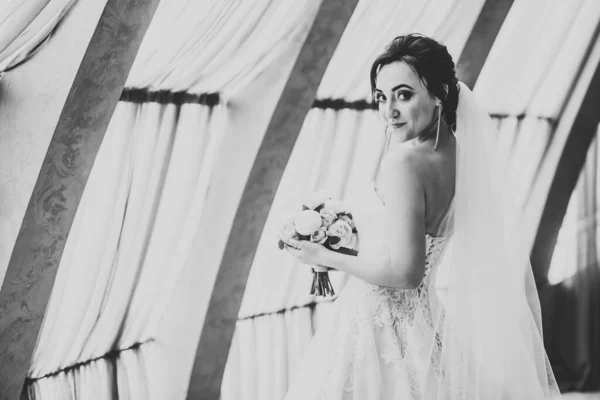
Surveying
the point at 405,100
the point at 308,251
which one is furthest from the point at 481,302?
the point at 405,100

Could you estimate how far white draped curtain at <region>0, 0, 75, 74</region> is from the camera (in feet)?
8.72

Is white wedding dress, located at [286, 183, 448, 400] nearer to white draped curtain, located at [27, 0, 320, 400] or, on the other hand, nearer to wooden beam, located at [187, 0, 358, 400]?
white draped curtain, located at [27, 0, 320, 400]

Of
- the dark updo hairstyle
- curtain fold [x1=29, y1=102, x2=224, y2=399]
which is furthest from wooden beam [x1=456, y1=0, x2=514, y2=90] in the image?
the dark updo hairstyle

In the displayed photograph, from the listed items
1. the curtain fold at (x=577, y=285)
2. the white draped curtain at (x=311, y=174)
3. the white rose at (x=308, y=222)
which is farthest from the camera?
the curtain fold at (x=577, y=285)

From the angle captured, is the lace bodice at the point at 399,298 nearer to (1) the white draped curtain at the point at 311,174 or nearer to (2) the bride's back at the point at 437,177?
(2) the bride's back at the point at 437,177

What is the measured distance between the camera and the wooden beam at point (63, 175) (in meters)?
2.97

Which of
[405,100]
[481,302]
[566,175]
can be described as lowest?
[481,302]

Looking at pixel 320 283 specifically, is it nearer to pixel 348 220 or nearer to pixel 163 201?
pixel 348 220

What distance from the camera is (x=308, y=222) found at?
2301mm

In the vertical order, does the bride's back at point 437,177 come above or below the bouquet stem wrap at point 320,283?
above

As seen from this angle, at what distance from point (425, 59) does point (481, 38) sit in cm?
348

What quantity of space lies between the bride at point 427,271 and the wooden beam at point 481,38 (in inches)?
124

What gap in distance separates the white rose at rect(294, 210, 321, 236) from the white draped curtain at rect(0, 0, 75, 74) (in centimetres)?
143

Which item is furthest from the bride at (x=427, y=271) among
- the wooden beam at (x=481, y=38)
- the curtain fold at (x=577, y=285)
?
the curtain fold at (x=577, y=285)
